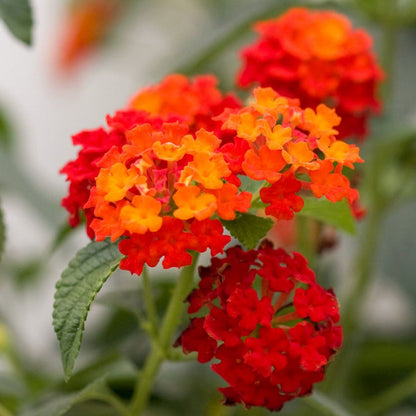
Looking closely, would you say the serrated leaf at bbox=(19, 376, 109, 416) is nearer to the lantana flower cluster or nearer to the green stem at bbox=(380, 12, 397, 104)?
the lantana flower cluster

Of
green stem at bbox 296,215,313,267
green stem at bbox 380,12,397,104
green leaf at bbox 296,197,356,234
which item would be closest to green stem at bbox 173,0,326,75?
green stem at bbox 380,12,397,104

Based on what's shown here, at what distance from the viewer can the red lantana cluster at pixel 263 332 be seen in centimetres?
38

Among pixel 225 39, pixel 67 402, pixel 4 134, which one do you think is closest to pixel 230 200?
pixel 67 402

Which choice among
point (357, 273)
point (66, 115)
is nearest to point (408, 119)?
point (357, 273)

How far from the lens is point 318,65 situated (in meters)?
0.58

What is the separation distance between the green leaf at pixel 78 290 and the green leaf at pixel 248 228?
2.6 inches

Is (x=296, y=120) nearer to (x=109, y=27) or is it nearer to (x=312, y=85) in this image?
(x=312, y=85)

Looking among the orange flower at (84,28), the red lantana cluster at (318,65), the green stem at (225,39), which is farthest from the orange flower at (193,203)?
the orange flower at (84,28)

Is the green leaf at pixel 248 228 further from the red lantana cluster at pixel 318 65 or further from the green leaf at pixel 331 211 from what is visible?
the red lantana cluster at pixel 318 65

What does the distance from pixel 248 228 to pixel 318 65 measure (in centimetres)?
22

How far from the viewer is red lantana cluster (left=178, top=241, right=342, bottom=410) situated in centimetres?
38

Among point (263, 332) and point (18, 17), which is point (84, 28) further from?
point (263, 332)

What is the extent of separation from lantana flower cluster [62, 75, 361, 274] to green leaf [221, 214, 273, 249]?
0.8 inches

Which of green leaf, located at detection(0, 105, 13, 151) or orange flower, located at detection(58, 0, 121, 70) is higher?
green leaf, located at detection(0, 105, 13, 151)
